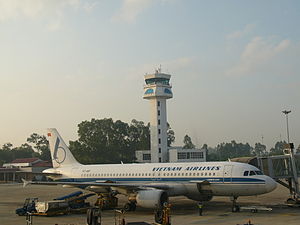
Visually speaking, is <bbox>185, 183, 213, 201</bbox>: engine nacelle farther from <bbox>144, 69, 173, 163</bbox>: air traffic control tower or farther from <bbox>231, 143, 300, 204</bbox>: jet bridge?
<bbox>144, 69, 173, 163</bbox>: air traffic control tower

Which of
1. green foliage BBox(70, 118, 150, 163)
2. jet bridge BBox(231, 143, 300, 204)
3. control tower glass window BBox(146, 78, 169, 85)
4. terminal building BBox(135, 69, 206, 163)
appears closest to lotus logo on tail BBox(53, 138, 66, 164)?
jet bridge BBox(231, 143, 300, 204)

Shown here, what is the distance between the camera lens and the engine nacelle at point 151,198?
25458 millimetres

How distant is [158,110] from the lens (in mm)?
94625

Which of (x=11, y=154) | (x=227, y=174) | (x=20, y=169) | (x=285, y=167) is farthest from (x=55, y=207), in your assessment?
(x=11, y=154)

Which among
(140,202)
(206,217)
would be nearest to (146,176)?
(140,202)

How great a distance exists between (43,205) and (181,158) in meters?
71.0

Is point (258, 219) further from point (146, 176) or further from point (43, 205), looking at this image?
point (43, 205)

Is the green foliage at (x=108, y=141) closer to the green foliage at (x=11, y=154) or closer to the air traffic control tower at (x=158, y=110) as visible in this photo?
the air traffic control tower at (x=158, y=110)

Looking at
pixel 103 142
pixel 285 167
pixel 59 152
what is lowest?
pixel 285 167

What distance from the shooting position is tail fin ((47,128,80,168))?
3856 cm

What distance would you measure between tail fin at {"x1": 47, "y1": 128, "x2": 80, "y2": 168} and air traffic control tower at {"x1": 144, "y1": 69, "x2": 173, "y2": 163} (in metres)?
55.1

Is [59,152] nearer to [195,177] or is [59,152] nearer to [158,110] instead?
[195,177]

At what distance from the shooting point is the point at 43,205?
85.8 feet

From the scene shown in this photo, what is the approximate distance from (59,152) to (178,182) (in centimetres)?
1548
